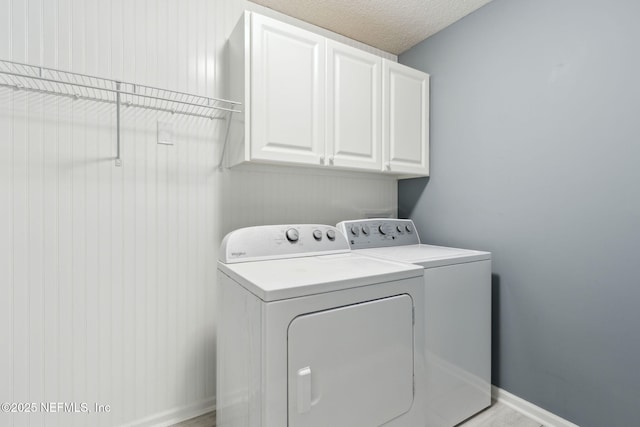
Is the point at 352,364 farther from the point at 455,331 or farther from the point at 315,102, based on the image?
the point at 315,102

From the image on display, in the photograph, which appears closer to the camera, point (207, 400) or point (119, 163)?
point (119, 163)

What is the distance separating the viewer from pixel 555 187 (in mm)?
1556

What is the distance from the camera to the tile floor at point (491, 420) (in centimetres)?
158

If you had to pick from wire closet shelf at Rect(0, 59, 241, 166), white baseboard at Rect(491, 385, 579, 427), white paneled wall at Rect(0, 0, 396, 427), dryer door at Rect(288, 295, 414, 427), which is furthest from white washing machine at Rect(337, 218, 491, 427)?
wire closet shelf at Rect(0, 59, 241, 166)

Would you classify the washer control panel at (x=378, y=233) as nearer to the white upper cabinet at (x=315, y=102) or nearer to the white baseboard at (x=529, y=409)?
the white upper cabinet at (x=315, y=102)

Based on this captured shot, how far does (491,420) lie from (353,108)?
1.98 metres

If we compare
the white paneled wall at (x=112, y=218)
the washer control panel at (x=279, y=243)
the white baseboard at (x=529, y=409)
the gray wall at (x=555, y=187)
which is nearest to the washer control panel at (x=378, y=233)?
the washer control panel at (x=279, y=243)

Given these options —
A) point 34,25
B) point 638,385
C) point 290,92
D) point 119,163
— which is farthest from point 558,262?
point 34,25

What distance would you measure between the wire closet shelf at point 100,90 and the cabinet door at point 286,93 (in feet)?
0.62

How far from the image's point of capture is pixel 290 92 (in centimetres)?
157

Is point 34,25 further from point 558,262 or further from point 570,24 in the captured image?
point 558,262

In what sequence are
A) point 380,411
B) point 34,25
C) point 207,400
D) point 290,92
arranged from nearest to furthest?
point 380,411 < point 34,25 < point 290,92 < point 207,400

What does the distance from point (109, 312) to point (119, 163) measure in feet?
2.45

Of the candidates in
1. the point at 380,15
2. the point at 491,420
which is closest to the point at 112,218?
the point at 380,15
